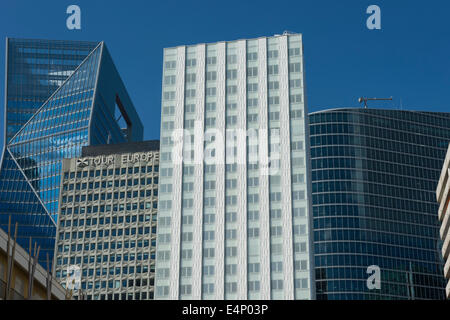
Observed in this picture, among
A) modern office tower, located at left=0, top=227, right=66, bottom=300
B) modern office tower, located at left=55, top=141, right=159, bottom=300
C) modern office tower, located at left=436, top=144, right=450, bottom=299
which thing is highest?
modern office tower, located at left=55, top=141, right=159, bottom=300

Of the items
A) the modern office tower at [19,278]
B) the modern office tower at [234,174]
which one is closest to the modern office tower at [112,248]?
the modern office tower at [234,174]

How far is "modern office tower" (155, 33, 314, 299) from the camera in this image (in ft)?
493

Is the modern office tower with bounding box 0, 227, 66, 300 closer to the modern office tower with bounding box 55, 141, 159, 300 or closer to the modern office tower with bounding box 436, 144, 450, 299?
the modern office tower with bounding box 436, 144, 450, 299

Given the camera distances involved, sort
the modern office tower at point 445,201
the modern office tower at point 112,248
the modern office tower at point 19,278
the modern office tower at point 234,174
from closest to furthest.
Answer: the modern office tower at point 19,278 → the modern office tower at point 445,201 → the modern office tower at point 234,174 → the modern office tower at point 112,248

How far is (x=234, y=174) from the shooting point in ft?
522

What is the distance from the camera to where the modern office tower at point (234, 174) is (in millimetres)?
150125

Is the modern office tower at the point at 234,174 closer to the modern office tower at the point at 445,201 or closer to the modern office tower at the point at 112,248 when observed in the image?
the modern office tower at the point at 112,248

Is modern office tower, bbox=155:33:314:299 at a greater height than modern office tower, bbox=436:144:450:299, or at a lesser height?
greater

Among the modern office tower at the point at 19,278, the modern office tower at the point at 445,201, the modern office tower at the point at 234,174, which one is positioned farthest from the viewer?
the modern office tower at the point at 234,174

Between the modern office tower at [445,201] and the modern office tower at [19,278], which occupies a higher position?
the modern office tower at [445,201]

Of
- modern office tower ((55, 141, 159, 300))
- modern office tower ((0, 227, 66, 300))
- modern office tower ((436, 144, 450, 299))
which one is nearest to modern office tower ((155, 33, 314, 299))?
modern office tower ((55, 141, 159, 300))

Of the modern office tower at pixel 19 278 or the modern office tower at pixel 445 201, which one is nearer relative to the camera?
the modern office tower at pixel 19 278

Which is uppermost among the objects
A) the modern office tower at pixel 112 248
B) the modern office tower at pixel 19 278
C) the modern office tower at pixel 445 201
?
the modern office tower at pixel 112 248
